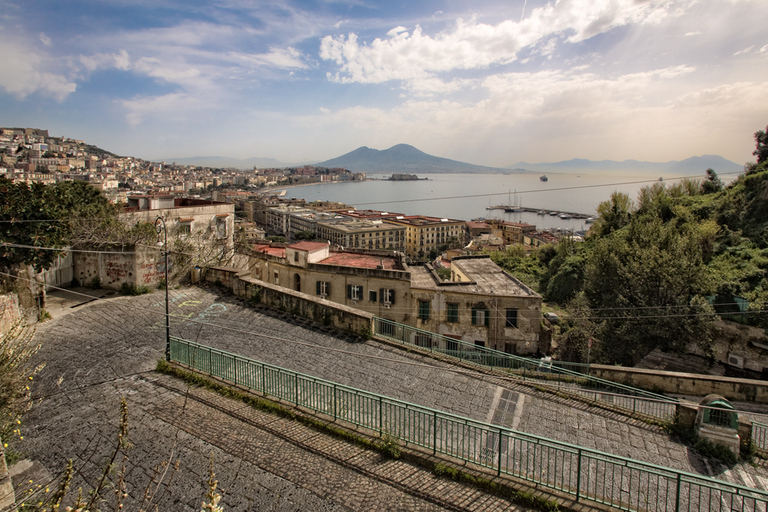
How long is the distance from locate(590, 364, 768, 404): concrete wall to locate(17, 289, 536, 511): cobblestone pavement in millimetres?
4490

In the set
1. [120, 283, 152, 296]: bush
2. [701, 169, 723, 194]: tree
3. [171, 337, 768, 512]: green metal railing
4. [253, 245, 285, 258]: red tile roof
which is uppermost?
[701, 169, 723, 194]: tree

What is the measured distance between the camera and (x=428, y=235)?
365 feet

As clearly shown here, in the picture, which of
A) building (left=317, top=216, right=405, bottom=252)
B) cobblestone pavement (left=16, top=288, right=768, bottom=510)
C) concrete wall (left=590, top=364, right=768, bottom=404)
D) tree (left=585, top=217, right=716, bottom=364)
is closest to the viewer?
cobblestone pavement (left=16, top=288, right=768, bottom=510)

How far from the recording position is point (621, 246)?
2234 centimetres

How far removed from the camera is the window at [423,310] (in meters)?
20.9

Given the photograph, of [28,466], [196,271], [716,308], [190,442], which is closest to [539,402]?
[190,442]

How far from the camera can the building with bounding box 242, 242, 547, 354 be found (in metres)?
20.5

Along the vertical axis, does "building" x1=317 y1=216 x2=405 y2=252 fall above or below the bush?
below

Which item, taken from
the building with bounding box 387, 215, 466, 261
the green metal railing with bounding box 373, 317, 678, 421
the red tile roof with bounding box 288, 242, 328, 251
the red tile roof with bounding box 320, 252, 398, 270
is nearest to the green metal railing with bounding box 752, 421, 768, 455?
the green metal railing with bounding box 373, 317, 678, 421

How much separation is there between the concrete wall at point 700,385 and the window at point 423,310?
11.0 meters

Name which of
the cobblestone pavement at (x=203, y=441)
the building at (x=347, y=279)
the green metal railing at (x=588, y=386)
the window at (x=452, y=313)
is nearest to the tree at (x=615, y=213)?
the window at (x=452, y=313)

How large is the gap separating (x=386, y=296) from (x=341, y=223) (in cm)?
8257

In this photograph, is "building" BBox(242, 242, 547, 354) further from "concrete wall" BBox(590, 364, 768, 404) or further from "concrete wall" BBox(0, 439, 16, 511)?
"concrete wall" BBox(0, 439, 16, 511)

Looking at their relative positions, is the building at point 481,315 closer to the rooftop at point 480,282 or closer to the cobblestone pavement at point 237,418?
the rooftop at point 480,282
